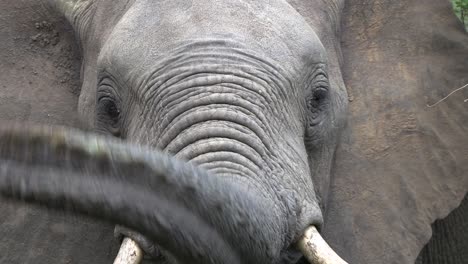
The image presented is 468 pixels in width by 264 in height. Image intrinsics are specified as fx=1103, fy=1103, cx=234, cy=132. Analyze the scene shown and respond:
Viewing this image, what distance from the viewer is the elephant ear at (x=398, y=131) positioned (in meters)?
3.27

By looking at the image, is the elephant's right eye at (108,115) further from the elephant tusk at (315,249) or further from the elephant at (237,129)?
the elephant tusk at (315,249)

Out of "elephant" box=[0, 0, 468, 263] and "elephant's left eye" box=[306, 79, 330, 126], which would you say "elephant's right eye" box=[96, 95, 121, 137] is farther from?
"elephant's left eye" box=[306, 79, 330, 126]

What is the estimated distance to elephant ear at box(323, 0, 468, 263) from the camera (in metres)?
3.27

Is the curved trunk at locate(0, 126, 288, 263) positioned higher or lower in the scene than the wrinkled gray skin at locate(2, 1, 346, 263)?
higher

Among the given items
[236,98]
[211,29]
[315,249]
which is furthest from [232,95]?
[315,249]

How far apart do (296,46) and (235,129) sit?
42cm

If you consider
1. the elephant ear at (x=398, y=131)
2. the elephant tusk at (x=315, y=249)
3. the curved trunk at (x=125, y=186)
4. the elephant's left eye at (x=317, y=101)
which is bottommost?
the elephant ear at (x=398, y=131)

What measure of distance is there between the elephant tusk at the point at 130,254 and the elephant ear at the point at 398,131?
72 cm

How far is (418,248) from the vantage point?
3.27m

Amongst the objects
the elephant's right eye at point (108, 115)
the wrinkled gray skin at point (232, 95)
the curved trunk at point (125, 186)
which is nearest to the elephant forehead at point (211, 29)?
the wrinkled gray skin at point (232, 95)

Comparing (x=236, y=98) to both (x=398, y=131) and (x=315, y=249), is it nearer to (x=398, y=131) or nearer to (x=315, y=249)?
(x=315, y=249)

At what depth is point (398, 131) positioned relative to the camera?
3.37 metres

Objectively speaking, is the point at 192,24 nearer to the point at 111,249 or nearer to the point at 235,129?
the point at 235,129

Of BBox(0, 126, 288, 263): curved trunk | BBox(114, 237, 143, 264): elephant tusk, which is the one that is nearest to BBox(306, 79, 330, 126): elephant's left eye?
BBox(114, 237, 143, 264): elephant tusk
